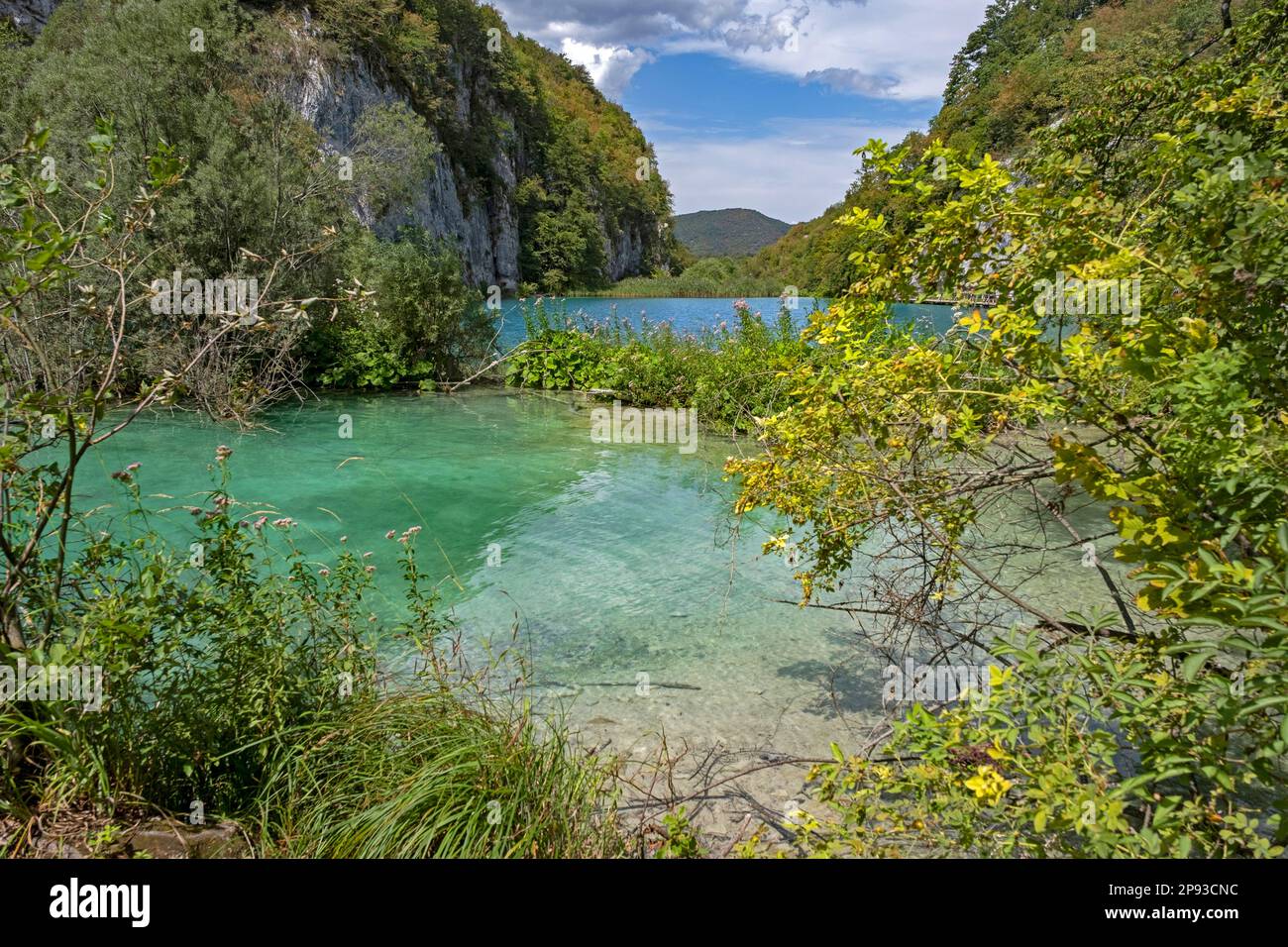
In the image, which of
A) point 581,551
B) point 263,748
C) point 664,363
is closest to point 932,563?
point 263,748

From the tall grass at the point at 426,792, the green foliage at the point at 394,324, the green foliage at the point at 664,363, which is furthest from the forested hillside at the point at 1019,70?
the tall grass at the point at 426,792

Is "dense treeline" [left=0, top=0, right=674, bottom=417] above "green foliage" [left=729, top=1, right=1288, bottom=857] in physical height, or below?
above

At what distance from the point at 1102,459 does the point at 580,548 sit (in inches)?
239

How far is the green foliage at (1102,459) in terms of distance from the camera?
176 centimetres

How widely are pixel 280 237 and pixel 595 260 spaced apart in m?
65.3

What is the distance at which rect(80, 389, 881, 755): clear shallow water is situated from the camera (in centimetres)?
486

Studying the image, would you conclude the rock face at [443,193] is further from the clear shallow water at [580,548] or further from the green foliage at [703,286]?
the green foliage at [703,286]

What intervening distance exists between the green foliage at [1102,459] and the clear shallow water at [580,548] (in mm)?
1292

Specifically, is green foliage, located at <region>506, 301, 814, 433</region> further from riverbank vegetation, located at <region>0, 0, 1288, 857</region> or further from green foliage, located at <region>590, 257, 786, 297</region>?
green foliage, located at <region>590, 257, 786, 297</region>

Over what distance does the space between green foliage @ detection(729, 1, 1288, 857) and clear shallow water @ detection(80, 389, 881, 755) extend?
1.29 metres

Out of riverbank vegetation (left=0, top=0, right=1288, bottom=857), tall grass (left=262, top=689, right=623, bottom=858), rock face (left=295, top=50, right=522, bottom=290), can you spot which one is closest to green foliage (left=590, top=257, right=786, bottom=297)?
rock face (left=295, top=50, right=522, bottom=290)

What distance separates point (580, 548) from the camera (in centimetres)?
786

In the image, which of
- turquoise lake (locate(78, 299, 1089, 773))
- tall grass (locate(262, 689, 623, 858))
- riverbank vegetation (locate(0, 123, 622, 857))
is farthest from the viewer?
turquoise lake (locate(78, 299, 1089, 773))

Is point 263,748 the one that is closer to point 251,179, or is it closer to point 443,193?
point 251,179
